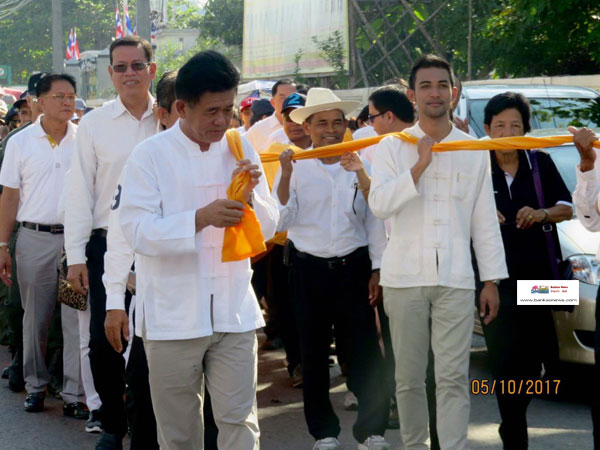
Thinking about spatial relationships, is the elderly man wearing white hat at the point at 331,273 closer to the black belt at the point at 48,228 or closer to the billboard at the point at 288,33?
the black belt at the point at 48,228

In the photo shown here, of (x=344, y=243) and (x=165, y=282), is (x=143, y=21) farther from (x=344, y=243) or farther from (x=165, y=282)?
(x=165, y=282)

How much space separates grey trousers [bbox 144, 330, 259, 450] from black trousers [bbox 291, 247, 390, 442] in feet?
6.64

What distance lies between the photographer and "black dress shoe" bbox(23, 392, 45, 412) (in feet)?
25.9

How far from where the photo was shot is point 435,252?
557 centimetres

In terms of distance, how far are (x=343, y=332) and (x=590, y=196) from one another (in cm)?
186

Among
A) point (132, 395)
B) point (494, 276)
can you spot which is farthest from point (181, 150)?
point (494, 276)

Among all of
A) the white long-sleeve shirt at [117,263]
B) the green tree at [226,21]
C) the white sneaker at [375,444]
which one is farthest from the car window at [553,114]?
the green tree at [226,21]

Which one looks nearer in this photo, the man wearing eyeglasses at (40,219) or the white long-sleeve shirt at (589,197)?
the white long-sleeve shirt at (589,197)

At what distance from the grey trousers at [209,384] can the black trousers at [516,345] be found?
1.96m

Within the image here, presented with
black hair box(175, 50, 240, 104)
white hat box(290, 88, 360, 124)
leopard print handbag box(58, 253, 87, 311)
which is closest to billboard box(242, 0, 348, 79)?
white hat box(290, 88, 360, 124)

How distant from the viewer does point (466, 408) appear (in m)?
5.55

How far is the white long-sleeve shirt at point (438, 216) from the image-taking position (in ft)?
18.2

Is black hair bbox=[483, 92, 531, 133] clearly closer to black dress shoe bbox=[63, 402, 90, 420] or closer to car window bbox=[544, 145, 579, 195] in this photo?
car window bbox=[544, 145, 579, 195]

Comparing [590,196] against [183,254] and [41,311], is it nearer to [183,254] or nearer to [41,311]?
[183,254]
